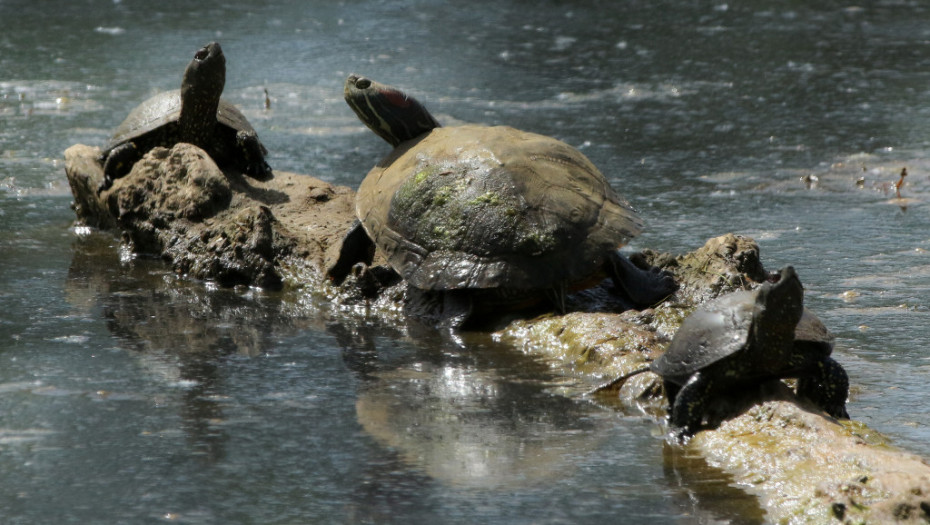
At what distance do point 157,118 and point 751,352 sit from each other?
15.5ft

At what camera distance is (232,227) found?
615cm

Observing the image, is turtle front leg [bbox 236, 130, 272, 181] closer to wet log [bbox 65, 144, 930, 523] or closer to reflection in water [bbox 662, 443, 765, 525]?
wet log [bbox 65, 144, 930, 523]

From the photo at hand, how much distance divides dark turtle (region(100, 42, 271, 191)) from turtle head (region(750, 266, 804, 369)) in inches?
168

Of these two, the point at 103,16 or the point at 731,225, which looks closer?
the point at 731,225

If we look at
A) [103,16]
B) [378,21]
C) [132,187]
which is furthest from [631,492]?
[103,16]

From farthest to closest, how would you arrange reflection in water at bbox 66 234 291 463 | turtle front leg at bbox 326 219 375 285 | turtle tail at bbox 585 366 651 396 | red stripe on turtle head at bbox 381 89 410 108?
red stripe on turtle head at bbox 381 89 410 108 < turtle front leg at bbox 326 219 375 285 < turtle tail at bbox 585 366 651 396 < reflection in water at bbox 66 234 291 463

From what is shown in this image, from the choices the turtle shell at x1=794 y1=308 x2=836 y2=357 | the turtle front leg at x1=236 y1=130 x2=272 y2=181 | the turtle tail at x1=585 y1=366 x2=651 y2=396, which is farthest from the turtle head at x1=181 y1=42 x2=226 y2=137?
the turtle shell at x1=794 y1=308 x2=836 y2=357

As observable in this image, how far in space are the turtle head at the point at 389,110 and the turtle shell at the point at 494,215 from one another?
390 millimetres

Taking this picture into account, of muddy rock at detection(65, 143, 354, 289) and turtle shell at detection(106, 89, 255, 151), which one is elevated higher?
turtle shell at detection(106, 89, 255, 151)

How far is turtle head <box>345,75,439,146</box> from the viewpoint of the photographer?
19.7 ft

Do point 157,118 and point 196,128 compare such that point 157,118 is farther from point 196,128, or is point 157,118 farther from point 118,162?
point 118,162

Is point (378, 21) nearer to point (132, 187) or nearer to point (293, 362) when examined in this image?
point (132, 187)

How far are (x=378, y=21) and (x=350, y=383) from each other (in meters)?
10.7

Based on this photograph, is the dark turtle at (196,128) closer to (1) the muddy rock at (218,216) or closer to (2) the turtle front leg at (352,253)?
(1) the muddy rock at (218,216)
